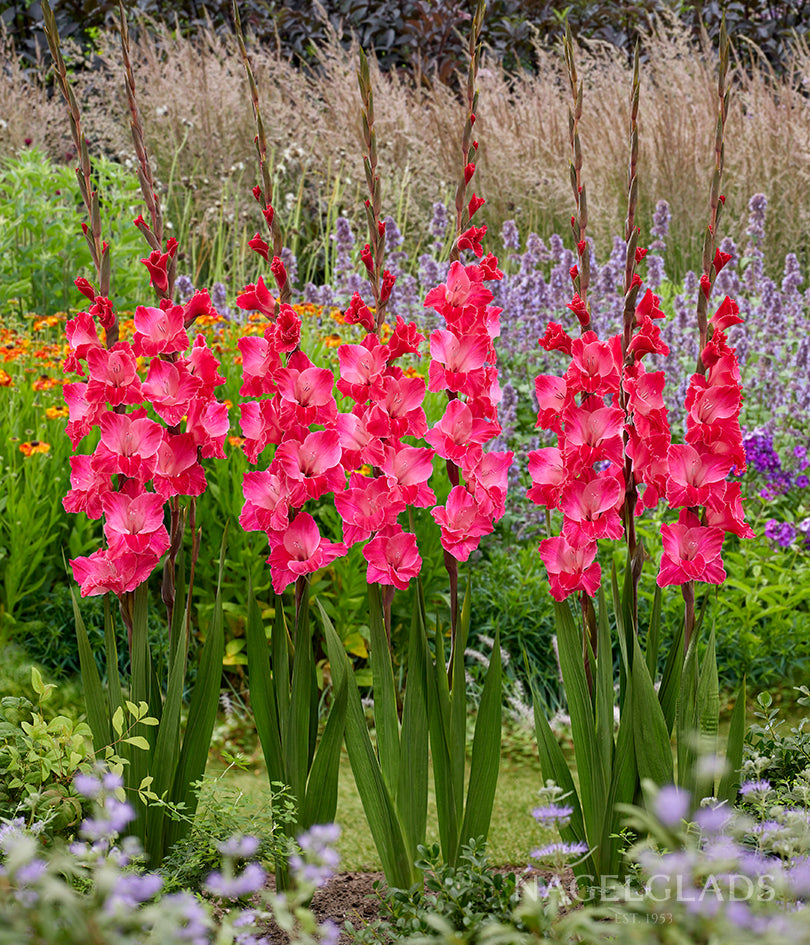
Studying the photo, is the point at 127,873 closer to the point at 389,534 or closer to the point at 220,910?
the point at 220,910

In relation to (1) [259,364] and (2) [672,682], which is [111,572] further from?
(2) [672,682]

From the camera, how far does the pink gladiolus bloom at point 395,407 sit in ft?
5.43

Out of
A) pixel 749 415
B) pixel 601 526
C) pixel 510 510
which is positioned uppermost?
pixel 749 415

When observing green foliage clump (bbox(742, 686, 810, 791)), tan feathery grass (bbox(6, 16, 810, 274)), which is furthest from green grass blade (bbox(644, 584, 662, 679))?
tan feathery grass (bbox(6, 16, 810, 274))

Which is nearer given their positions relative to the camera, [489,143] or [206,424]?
[206,424]

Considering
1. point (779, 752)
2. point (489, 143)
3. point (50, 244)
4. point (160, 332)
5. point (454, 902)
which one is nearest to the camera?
point (454, 902)

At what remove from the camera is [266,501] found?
1683mm

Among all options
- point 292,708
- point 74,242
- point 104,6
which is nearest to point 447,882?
point 292,708

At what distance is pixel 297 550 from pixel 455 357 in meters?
0.45

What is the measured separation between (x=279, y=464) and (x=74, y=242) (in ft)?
12.1

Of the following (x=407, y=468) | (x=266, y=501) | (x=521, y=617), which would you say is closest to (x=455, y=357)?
(x=407, y=468)

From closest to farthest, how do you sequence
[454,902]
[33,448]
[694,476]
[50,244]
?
[454,902] < [694,476] < [33,448] < [50,244]

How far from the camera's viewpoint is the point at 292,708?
5.67ft

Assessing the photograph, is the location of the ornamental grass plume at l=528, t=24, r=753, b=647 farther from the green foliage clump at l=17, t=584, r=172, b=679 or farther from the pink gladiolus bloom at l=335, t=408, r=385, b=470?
the green foliage clump at l=17, t=584, r=172, b=679
